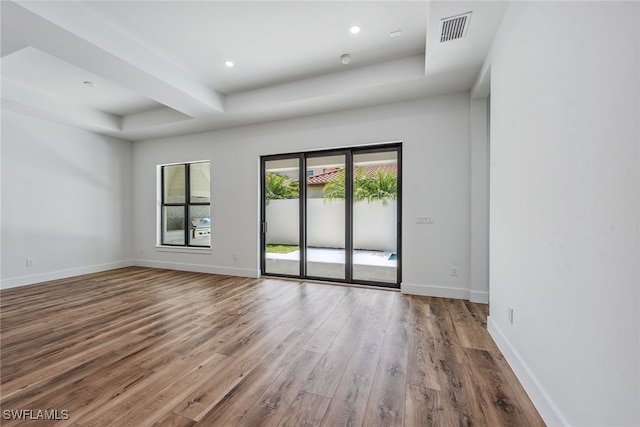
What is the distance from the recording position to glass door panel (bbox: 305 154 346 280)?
440cm

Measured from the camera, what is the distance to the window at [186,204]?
553 cm

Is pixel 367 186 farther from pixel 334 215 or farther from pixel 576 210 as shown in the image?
pixel 576 210

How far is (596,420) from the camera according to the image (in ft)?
3.53

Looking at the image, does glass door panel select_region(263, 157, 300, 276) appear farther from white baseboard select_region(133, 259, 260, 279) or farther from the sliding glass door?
white baseboard select_region(133, 259, 260, 279)

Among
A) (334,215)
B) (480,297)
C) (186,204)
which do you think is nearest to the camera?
(480,297)

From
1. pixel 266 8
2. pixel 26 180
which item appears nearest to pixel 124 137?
pixel 26 180

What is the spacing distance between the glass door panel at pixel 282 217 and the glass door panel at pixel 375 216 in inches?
42.5

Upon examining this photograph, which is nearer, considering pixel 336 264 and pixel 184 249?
pixel 336 264

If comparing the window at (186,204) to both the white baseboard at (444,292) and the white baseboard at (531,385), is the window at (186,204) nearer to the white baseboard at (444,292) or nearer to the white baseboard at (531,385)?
the white baseboard at (444,292)

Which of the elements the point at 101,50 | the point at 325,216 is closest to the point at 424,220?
the point at 325,216

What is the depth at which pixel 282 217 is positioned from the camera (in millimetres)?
4828

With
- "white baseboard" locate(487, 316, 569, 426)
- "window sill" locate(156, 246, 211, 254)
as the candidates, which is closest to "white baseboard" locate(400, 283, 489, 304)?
"white baseboard" locate(487, 316, 569, 426)

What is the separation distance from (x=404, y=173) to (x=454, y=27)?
6.15 feet

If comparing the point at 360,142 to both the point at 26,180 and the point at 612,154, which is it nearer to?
the point at 612,154
